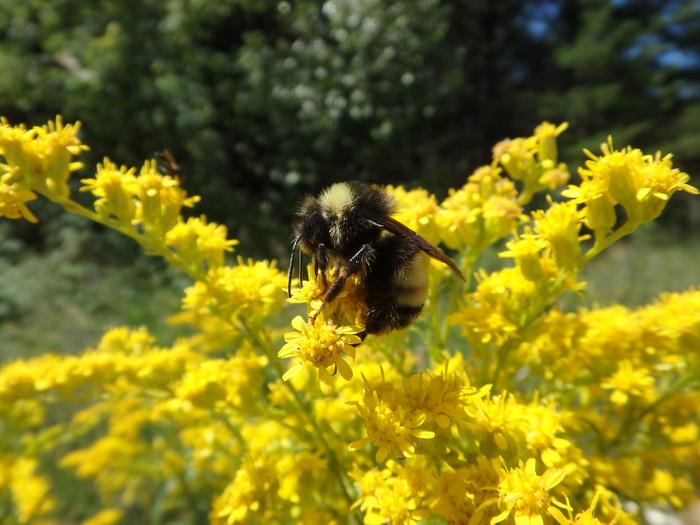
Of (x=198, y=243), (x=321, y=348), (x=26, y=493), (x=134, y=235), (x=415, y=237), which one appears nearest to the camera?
(x=321, y=348)

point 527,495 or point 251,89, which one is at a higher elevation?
point 251,89

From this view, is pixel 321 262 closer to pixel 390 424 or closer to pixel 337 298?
pixel 337 298

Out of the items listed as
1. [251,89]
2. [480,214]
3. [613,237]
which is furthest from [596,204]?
[251,89]

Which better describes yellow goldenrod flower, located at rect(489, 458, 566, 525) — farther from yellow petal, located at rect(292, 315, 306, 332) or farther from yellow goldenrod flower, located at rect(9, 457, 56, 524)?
yellow goldenrod flower, located at rect(9, 457, 56, 524)

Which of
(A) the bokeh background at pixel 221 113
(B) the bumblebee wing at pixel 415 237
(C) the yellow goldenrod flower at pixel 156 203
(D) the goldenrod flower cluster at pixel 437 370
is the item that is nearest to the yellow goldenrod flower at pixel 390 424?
(D) the goldenrod flower cluster at pixel 437 370

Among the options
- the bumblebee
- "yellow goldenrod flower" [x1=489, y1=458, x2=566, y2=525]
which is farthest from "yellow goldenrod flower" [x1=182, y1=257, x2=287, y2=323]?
"yellow goldenrod flower" [x1=489, y1=458, x2=566, y2=525]

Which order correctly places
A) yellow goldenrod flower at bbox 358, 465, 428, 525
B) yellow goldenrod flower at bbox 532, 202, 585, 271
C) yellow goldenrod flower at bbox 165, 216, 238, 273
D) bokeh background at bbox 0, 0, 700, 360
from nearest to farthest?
yellow goldenrod flower at bbox 358, 465, 428, 525
yellow goldenrod flower at bbox 532, 202, 585, 271
yellow goldenrod flower at bbox 165, 216, 238, 273
bokeh background at bbox 0, 0, 700, 360
